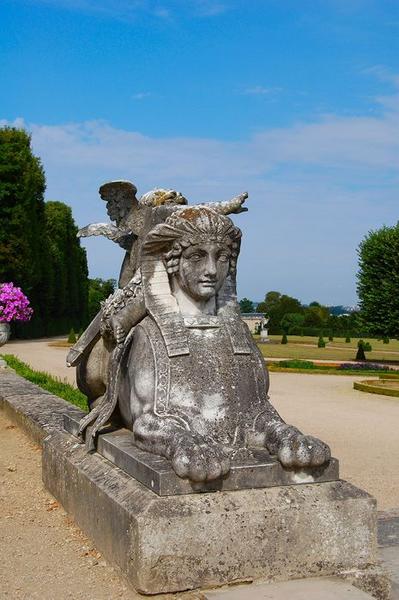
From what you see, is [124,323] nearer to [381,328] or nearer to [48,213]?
[381,328]

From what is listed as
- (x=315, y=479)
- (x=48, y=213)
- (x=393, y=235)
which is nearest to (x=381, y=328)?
(x=393, y=235)

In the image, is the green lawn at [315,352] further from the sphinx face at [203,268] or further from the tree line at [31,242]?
the sphinx face at [203,268]

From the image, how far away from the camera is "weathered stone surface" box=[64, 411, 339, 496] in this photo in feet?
11.9

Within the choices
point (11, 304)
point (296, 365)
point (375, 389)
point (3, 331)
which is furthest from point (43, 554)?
point (296, 365)

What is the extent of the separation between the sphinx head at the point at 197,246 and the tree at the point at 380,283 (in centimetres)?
2827

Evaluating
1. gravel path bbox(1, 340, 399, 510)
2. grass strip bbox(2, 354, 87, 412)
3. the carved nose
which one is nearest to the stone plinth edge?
the carved nose

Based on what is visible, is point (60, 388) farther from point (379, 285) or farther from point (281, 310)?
point (281, 310)

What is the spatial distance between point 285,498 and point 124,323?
1577mm

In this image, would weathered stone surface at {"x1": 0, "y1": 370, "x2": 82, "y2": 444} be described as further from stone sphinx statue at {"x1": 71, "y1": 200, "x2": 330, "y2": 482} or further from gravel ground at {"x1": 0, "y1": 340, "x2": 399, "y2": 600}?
stone sphinx statue at {"x1": 71, "y1": 200, "x2": 330, "y2": 482}

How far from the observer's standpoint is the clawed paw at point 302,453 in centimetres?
377

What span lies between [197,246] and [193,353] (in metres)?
0.62

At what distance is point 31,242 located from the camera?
37125mm

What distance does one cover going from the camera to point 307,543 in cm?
371

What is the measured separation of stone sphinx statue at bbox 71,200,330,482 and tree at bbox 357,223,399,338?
92.4 feet
